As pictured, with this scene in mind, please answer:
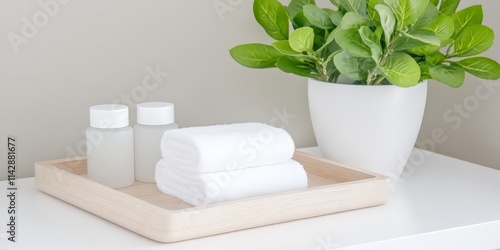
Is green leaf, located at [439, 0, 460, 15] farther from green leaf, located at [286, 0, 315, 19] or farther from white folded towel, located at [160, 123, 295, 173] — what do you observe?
white folded towel, located at [160, 123, 295, 173]

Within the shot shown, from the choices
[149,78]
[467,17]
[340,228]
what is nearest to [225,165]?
[340,228]

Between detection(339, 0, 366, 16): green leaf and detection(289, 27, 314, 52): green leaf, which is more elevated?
detection(339, 0, 366, 16): green leaf

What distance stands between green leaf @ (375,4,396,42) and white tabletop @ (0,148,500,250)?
241 millimetres

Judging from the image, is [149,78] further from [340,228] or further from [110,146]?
[340,228]

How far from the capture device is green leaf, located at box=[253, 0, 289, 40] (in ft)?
4.10

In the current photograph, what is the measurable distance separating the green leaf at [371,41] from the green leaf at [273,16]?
0.71 ft

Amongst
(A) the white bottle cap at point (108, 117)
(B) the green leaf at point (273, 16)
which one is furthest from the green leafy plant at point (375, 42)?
(A) the white bottle cap at point (108, 117)

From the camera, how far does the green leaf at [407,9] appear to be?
1.04 meters

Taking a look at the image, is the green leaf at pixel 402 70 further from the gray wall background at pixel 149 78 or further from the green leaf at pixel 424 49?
the gray wall background at pixel 149 78

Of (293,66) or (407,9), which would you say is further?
(293,66)

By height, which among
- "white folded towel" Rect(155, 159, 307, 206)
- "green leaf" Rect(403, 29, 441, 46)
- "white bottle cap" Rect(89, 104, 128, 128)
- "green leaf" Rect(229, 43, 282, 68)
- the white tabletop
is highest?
"green leaf" Rect(403, 29, 441, 46)

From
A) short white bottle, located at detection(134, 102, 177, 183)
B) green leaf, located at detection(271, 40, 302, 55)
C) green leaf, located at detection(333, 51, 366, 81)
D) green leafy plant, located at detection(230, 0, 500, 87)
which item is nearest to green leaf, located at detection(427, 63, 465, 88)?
green leafy plant, located at detection(230, 0, 500, 87)

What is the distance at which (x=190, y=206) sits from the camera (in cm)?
99

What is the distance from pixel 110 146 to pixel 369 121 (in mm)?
390
